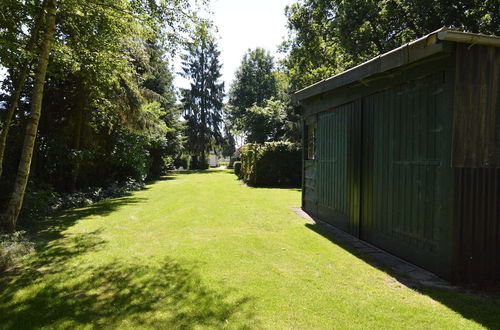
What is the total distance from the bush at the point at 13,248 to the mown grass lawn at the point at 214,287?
0.23 metres

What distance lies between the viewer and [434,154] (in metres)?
4.41

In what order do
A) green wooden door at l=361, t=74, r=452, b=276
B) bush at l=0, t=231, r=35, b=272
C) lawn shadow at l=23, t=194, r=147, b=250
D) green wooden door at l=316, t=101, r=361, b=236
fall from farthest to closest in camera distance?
green wooden door at l=316, t=101, r=361, b=236
lawn shadow at l=23, t=194, r=147, b=250
bush at l=0, t=231, r=35, b=272
green wooden door at l=361, t=74, r=452, b=276

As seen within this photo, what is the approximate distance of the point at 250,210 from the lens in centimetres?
1009

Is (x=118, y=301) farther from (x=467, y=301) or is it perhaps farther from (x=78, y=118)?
(x=78, y=118)

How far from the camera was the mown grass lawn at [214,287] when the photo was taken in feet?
10.6

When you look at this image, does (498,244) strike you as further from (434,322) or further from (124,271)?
(124,271)

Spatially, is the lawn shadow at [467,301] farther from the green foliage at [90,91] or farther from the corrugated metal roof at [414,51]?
the green foliage at [90,91]

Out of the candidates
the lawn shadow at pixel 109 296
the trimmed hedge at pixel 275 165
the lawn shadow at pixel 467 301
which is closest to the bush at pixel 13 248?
the lawn shadow at pixel 109 296

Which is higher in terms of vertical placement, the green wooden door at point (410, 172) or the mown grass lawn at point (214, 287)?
the green wooden door at point (410, 172)

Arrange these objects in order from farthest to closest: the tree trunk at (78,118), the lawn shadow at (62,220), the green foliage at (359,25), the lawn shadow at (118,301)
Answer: the green foliage at (359,25) < the tree trunk at (78,118) < the lawn shadow at (62,220) < the lawn shadow at (118,301)

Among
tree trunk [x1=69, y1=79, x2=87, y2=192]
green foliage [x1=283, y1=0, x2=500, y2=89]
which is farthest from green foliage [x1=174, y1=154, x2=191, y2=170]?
tree trunk [x1=69, y1=79, x2=87, y2=192]

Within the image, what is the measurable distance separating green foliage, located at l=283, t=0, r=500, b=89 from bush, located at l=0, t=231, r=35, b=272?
1565cm

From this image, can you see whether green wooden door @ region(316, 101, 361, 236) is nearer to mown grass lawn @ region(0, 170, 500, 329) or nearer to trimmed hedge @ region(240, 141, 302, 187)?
mown grass lawn @ region(0, 170, 500, 329)

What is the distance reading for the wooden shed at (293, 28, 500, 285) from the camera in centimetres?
402
